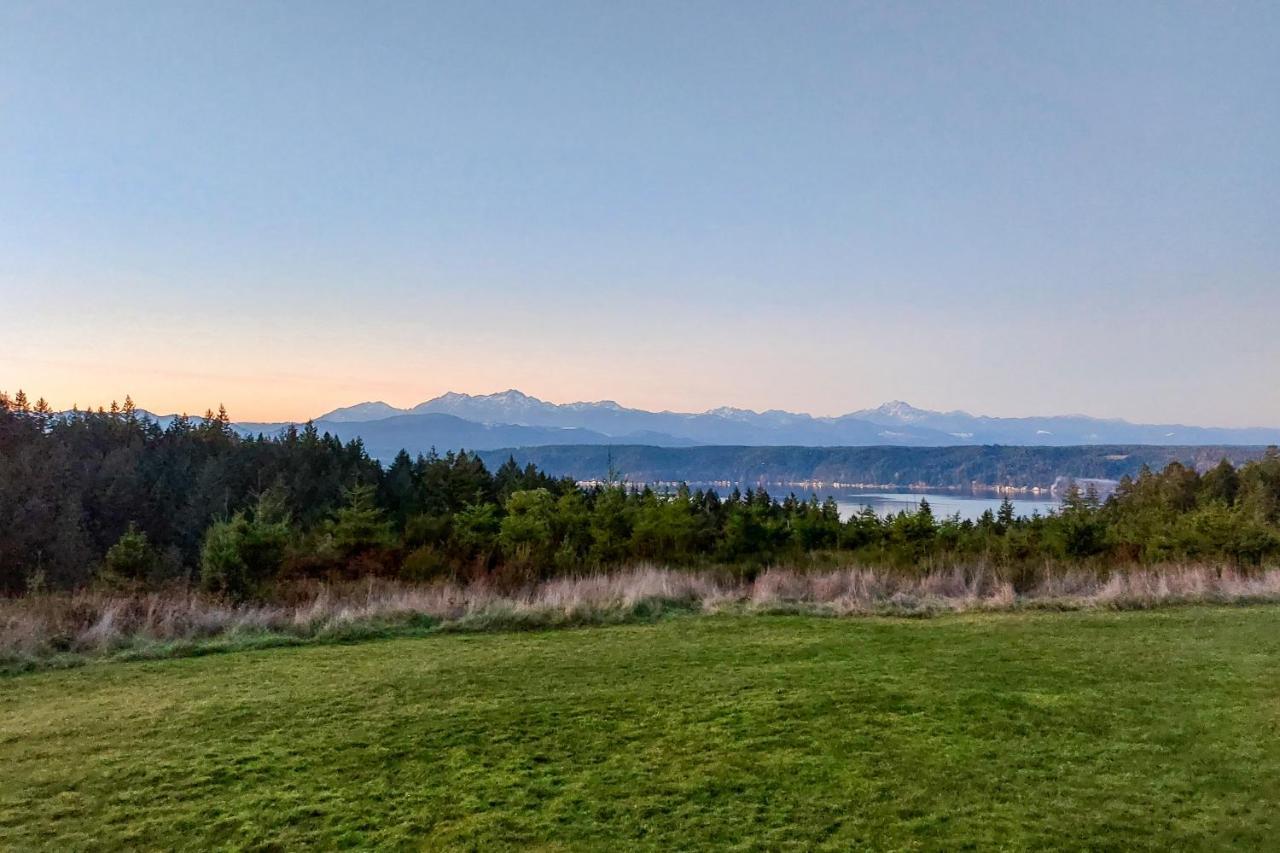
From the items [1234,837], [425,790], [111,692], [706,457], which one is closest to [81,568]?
[111,692]

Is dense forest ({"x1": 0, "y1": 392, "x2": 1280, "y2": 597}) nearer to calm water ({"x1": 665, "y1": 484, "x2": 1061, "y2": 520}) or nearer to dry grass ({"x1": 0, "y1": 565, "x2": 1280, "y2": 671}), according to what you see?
dry grass ({"x1": 0, "y1": 565, "x2": 1280, "y2": 671})

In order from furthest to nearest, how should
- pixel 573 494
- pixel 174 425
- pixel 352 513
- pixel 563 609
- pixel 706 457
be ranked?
pixel 706 457 → pixel 174 425 → pixel 573 494 → pixel 352 513 → pixel 563 609

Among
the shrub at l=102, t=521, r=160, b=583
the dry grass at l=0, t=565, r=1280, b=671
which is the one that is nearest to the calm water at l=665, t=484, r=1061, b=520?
the dry grass at l=0, t=565, r=1280, b=671

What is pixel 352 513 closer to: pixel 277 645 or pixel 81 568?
pixel 277 645

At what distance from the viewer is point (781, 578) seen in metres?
12.9

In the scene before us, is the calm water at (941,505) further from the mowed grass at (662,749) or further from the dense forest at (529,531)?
the mowed grass at (662,749)

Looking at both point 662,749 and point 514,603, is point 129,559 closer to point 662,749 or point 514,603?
point 514,603

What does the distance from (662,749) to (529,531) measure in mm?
15604

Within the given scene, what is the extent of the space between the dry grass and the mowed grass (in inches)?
49.3

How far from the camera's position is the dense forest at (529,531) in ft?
53.6

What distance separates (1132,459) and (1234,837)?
117 m

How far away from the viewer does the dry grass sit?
342 inches

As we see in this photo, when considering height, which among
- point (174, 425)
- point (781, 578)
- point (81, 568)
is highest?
point (174, 425)

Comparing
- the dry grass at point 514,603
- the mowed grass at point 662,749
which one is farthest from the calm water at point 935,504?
the mowed grass at point 662,749
